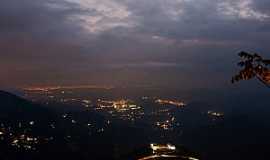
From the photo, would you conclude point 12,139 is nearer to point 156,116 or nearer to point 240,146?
point 240,146

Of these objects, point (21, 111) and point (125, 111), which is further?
point (125, 111)

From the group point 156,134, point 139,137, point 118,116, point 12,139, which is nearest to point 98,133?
point 139,137

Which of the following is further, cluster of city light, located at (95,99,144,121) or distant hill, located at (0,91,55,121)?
cluster of city light, located at (95,99,144,121)

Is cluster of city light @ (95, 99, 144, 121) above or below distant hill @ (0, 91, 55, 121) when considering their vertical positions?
below

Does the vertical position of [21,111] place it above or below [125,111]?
above

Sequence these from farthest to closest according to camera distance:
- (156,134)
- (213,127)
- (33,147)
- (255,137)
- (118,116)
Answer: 1. (118,116)
2. (213,127)
3. (156,134)
4. (255,137)
5. (33,147)

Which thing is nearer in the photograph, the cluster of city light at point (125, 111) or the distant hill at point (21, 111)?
the distant hill at point (21, 111)

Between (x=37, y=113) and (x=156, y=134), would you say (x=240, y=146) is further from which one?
(x=37, y=113)

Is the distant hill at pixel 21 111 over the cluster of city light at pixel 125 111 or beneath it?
over

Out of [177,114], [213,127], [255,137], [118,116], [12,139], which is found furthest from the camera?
[177,114]

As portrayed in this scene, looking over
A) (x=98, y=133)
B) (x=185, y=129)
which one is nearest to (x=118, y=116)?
(x=185, y=129)

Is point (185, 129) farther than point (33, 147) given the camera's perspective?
Yes
